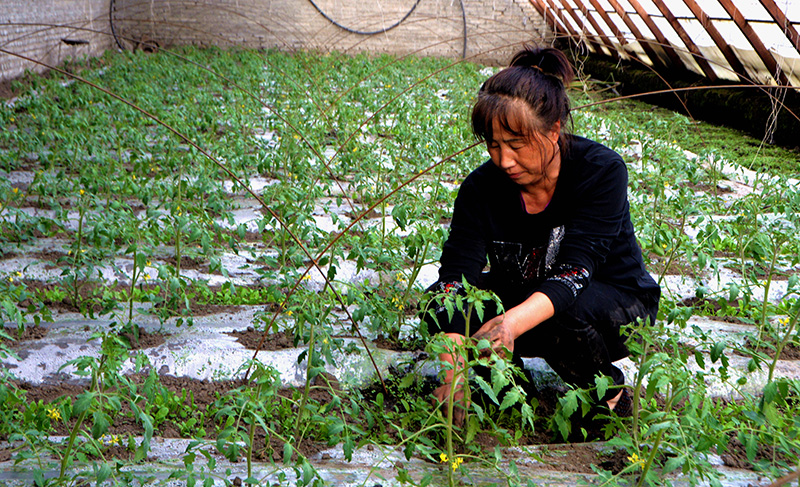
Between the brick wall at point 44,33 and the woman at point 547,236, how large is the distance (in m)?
4.44

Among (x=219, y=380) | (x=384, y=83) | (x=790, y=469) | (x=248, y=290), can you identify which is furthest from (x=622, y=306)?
(x=384, y=83)

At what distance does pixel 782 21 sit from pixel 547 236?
12.8 feet

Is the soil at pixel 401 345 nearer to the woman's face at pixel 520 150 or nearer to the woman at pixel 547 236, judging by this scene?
the woman at pixel 547 236

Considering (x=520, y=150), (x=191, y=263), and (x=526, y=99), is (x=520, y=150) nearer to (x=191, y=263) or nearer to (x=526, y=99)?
(x=526, y=99)

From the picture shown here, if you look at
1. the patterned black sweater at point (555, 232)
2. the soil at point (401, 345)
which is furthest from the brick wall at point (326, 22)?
the patterned black sweater at point (555, 232)

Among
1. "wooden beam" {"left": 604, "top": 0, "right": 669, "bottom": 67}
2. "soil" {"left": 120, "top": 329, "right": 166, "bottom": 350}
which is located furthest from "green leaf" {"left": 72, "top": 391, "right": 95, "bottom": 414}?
"wooden beam" {"left": 604, "top": 0, "right": 669, "bottom": 67}

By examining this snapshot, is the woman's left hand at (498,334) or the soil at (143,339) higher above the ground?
the woman's left hand at (498,334)

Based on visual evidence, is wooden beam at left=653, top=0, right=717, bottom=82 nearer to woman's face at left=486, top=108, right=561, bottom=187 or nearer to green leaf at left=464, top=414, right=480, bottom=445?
woman's face at left=486, top=108, right=561, bottom=187

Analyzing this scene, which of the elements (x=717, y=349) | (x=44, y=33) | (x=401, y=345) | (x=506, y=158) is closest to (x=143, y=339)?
(x=401, y=345)

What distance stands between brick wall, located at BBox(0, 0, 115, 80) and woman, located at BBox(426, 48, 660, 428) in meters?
4.44

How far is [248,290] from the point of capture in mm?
2477

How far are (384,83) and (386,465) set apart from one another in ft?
20.3

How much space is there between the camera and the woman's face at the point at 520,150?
1.66m

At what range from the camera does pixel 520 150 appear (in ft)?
5.53
